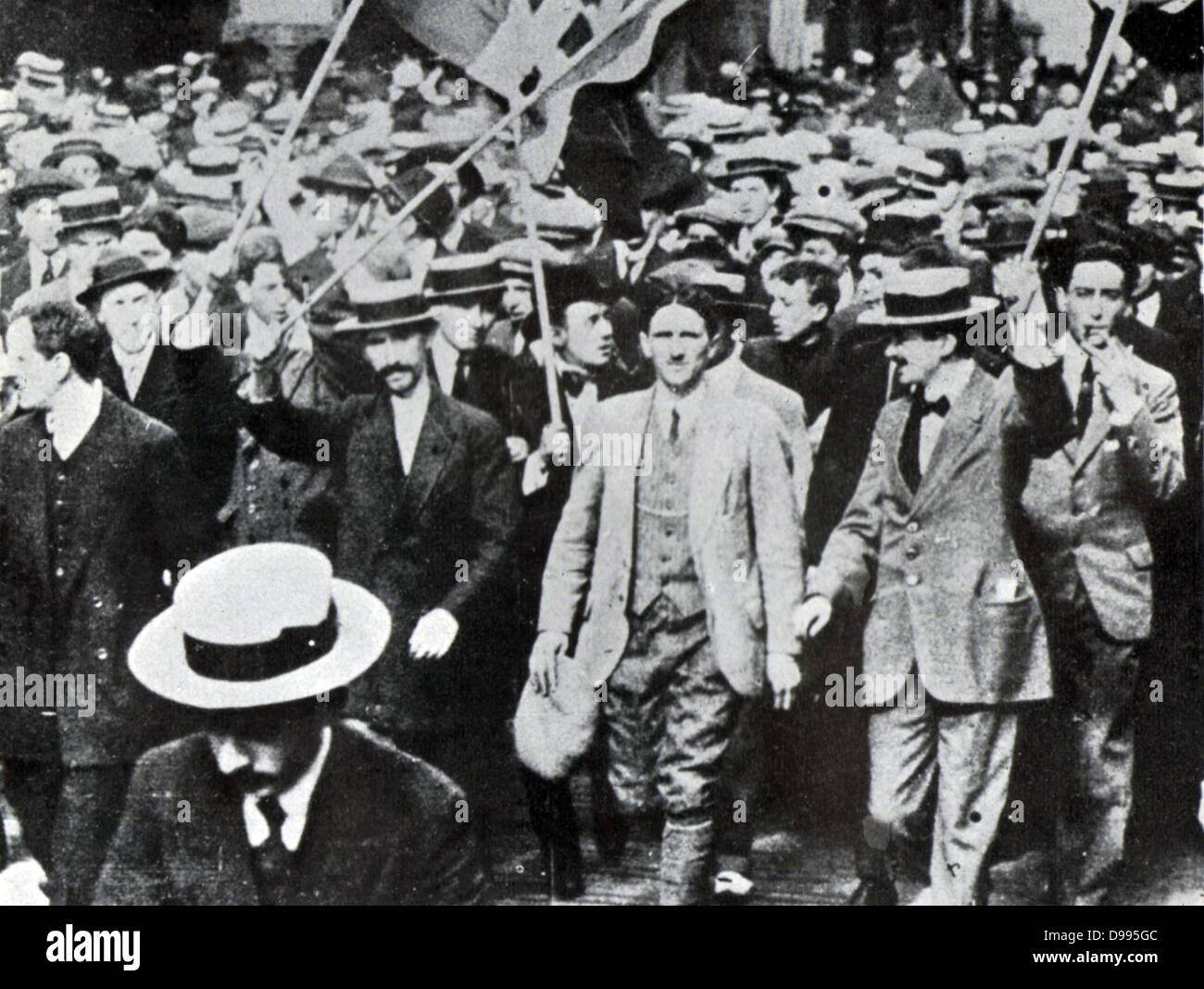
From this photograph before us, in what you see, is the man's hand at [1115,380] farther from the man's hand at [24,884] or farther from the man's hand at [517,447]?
the man's hand at [24,884]

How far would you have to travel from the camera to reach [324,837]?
213 inches

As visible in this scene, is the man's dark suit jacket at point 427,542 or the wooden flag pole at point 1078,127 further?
the wooden flag pole at point 1078,127

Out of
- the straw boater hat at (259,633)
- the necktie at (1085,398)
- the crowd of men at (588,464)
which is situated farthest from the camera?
the necktie at (1085,398)

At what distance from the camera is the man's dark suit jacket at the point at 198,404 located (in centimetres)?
553

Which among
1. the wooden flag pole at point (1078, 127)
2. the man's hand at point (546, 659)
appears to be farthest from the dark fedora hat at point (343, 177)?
the wooden flag pole at point (1078, 127)

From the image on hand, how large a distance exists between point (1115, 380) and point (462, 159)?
293cm

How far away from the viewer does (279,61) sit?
563 centimetres

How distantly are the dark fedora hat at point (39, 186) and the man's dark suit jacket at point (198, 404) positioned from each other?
2.64 feet

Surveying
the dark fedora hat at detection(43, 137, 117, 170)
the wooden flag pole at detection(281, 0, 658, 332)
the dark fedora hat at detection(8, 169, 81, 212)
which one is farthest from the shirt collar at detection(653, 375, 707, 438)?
the dark fedora hat at detection(8, 169, 81, 212)

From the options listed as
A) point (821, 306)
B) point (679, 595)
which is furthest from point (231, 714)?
point (821, 306)

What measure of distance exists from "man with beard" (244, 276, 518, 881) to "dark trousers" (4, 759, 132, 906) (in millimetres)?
1112

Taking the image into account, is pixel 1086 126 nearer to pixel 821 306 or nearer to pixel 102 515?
pixel 821 306

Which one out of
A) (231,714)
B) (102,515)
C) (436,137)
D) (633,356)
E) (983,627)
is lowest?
(231,714)
